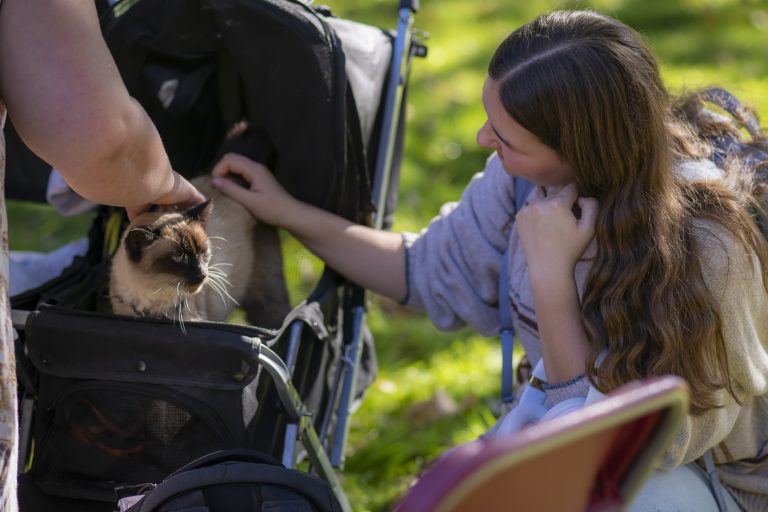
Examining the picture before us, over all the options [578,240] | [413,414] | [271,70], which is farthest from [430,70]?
[578,240]

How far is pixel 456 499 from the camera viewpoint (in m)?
0.97

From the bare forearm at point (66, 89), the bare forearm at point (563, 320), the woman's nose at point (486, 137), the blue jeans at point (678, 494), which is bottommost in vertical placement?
the blue jeans at point (678, 494)

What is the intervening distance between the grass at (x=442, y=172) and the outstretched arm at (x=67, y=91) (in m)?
1.08

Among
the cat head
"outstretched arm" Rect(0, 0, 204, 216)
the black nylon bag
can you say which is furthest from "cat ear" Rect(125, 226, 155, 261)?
the black nylon bag

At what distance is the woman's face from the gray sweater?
0.49ft

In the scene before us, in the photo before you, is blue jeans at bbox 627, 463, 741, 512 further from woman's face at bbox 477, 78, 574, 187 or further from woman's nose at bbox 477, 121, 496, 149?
woman's nose at bbox 477, 121, 496, 149

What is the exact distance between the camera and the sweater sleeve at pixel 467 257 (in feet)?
7.34

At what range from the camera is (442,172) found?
4.40 metres

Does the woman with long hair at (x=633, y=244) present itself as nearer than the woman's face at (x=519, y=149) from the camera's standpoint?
Yes

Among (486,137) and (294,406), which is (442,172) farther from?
(294,406)

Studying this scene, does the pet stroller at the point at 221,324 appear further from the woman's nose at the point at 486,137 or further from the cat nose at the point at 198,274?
the woman's nose at the point at 486,137

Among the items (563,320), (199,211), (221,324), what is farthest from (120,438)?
(563,320)

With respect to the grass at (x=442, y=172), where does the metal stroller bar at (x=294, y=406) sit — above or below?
above

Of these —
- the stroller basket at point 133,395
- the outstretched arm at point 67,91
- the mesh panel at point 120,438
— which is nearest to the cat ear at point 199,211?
the stroller basket at point 133,395
